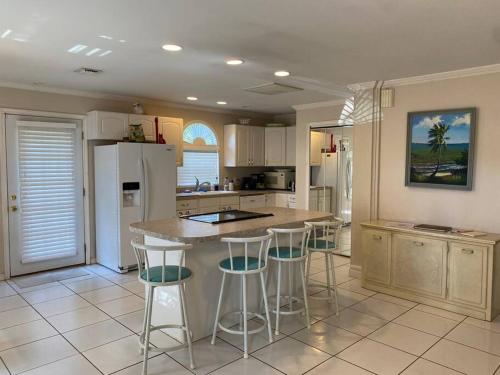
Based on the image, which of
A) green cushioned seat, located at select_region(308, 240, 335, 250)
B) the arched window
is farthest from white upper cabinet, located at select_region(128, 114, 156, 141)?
green cushioned seat, located at select_region(308, 240, 335, 250)

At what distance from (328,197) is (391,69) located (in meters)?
2.48

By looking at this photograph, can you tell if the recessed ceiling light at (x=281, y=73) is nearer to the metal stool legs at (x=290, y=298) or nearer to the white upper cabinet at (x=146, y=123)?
the metal stool legs at (x=290, y=298)

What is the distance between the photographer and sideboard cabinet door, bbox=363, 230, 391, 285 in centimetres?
413

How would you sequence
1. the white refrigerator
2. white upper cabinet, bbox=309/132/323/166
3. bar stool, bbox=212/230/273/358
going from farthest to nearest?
white upper cabinet, bbox=309/132/323/166 < the white refrigerator < bar stool, bbox=212/230/273/358

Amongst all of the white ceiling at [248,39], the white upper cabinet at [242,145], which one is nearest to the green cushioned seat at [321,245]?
the white ceiling at [248,39]

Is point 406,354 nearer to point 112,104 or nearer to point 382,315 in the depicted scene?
point 382,315

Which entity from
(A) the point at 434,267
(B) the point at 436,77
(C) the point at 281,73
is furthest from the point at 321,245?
(B) the point at 436,77

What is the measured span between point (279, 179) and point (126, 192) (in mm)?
3208

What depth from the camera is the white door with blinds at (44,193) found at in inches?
183

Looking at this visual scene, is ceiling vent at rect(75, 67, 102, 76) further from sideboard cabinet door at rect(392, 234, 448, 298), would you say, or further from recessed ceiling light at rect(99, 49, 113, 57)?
sideboard cabinet door at rect(392, 234, 448, 298)

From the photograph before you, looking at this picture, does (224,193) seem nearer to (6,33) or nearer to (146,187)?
(146,187)

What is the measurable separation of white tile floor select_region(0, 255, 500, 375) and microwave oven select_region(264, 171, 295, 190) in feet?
11.0

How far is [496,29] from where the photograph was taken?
8.69ft

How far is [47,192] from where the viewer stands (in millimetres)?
4871
